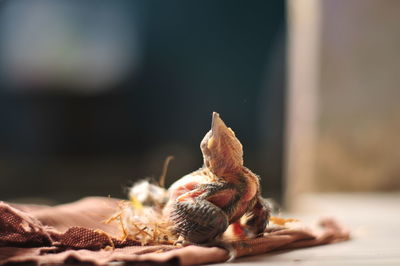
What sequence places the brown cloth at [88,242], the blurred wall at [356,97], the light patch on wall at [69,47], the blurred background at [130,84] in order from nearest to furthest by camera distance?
the brown cloth at [88,242], the blurred background at [130,84], the light patch on wall at [69,47], the blurred wall at [356,97]

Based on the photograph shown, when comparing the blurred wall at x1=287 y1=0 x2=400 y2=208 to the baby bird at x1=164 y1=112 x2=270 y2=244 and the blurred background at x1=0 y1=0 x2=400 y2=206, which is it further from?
the baby bird at x1=164 y1=112 x2=270 y2=244

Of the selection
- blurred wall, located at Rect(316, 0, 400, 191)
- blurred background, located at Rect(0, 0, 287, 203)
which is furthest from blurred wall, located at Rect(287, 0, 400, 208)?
blurred background, located at Rect(0, 0, 287, 203)

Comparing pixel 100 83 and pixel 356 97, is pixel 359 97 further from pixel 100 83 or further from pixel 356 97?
pixel 100 83

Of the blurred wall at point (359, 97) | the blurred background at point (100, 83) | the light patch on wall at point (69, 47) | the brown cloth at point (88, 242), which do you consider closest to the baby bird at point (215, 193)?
the brown cloth at point (88, 242)

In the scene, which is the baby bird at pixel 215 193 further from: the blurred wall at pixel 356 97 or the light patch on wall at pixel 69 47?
the blurred wall at pixel 356 97

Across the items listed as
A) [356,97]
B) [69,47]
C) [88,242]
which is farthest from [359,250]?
[356,97]

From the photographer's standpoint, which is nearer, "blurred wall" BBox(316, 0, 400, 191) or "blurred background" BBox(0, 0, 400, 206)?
"blurred background" BBox(0, 0, 400, 206)

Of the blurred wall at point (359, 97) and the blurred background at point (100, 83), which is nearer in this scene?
the blurred background at point (100, 83)
